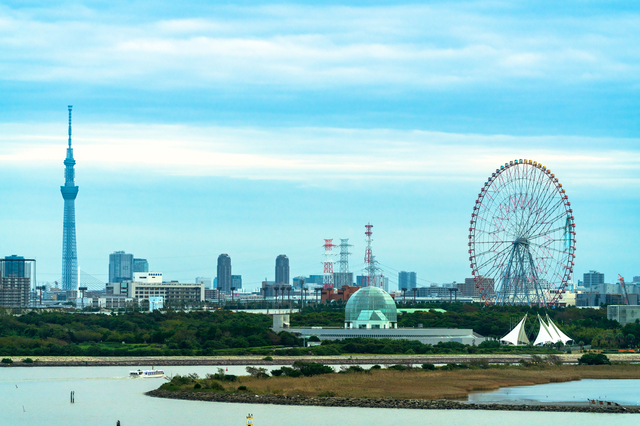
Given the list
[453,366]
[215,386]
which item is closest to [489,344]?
[453,366]

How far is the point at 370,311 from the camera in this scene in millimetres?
137125

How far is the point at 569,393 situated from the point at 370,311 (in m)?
61.8

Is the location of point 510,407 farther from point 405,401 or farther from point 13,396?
point 13,396

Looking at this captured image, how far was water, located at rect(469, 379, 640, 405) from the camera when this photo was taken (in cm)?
7125

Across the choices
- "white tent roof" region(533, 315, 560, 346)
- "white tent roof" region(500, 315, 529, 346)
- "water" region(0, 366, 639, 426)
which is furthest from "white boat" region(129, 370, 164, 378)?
"white tent roof" region(533, 315, 560, 346)

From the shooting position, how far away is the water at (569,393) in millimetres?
71250

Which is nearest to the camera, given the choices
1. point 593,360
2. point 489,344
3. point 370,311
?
point 593,360

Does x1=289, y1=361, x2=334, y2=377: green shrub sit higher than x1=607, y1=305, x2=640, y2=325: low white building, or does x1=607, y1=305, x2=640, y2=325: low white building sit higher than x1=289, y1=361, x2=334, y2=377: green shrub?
x1=607, y1=305, x2=640, y2=325: low white building

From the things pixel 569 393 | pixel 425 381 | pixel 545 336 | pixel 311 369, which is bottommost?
pixel 569 393

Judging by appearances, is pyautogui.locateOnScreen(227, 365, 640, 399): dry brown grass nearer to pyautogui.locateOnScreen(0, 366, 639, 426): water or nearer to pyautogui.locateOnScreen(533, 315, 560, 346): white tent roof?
pyautogui.locateOnScreen(0, 366, 639, 426): water

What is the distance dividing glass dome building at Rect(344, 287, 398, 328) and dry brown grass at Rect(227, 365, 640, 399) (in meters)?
39.3

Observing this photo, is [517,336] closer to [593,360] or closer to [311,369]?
[593,360]

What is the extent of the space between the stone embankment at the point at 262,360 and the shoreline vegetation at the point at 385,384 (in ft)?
38.0

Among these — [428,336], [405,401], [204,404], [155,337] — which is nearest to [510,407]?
[405,401]
